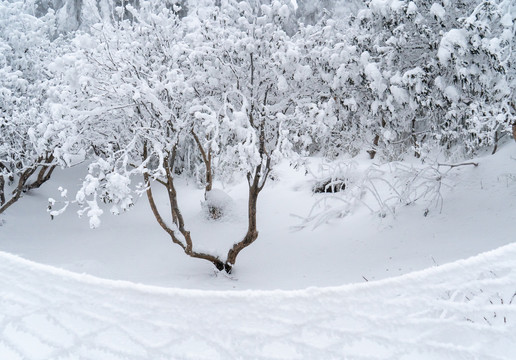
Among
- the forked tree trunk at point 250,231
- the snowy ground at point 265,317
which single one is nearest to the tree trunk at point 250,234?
the forked tree trunk at point 250,231

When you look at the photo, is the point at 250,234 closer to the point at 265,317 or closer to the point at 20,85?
the point at 265,317

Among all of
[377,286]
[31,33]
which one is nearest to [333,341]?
[377,286]

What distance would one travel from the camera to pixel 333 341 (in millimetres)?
1380

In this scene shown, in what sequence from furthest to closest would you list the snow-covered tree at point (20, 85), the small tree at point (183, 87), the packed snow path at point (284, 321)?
1. the snow-covered tree at point (20, 85)
2. the small tree at point (183, 87)
3. the packed snow path at point (284, 321)

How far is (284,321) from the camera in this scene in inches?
56.4

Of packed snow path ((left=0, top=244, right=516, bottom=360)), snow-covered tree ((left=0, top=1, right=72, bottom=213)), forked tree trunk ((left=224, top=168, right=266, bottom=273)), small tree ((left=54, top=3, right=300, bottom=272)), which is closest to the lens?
packed snow path ((left=0, top=244, right=516, bottom=360))

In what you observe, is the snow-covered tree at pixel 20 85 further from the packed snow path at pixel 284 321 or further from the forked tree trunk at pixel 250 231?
the packed snow path at pixel 284 321

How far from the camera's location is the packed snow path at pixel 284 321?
4.49 ft

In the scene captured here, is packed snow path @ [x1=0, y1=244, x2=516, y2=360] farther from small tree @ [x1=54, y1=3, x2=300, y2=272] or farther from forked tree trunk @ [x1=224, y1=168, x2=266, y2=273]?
forked tree trunk @ [x1=224, y1=168, x2=266, y2=273]

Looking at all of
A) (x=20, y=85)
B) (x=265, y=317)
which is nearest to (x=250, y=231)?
(x=265, y=317)

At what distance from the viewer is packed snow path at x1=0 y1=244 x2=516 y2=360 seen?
53.8 inches

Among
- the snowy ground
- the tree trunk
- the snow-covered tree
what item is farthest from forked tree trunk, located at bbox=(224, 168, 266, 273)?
the snow-covered tree

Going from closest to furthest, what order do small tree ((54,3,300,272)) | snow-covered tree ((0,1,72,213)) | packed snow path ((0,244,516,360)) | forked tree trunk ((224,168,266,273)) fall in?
packed snow path ((0,244,516,360)) → small tree ((54,3,300,272)) → forked tree trunk ((224,168,266,273)) → snow-covered tree ((0,1,72,213))

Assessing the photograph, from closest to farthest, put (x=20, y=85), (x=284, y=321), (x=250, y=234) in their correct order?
(x=284, y=321) → (x=250, y=234) → (x=20, y=85)
